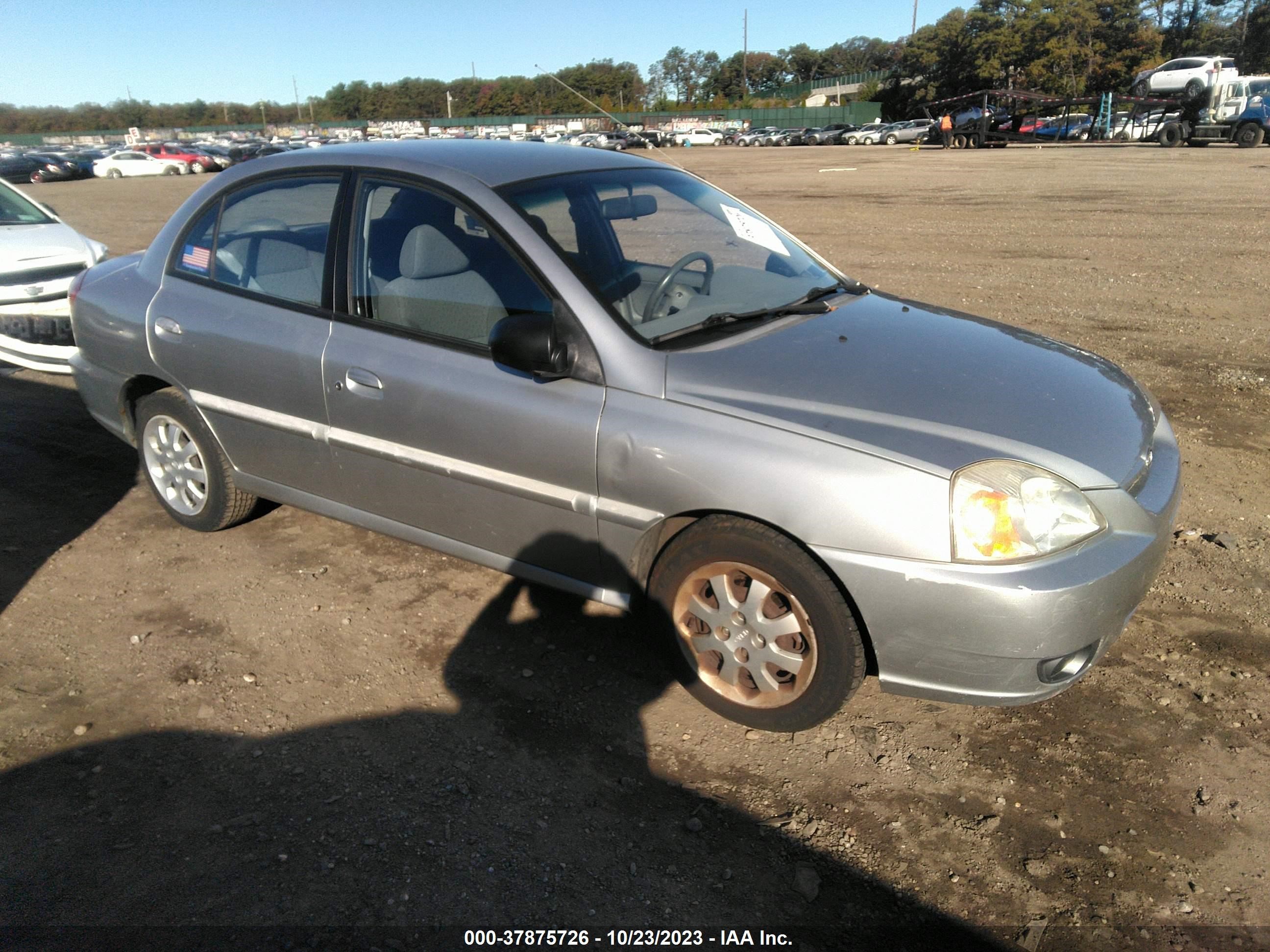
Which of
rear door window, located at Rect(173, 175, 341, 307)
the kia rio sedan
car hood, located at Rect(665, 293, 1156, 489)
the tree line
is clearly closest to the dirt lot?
the kia rio sedan

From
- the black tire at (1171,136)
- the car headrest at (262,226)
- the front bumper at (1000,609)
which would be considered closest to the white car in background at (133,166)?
the black tire at (1171,136)

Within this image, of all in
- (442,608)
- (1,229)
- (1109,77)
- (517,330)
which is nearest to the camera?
(517,330)

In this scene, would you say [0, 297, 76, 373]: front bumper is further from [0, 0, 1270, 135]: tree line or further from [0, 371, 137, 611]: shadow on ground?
[0, 0, 1270, 135]: tree line

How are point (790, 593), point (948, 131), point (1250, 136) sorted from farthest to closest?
point (948, 131) → point (1250, 136) → point (790, 593)

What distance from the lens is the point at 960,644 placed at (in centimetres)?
262

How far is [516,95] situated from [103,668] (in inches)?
4296

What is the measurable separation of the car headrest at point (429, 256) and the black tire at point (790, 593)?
1359 millimetres

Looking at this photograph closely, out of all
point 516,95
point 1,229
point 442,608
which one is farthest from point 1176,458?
point 516,95

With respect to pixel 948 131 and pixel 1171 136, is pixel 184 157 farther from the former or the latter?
pixel 1171 136

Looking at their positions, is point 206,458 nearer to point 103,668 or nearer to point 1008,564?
point 103,668

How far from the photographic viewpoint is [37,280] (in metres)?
7.21

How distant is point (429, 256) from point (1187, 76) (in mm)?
38892

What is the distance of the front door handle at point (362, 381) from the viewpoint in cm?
347

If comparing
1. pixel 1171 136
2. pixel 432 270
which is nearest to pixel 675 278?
pixel 432 270
